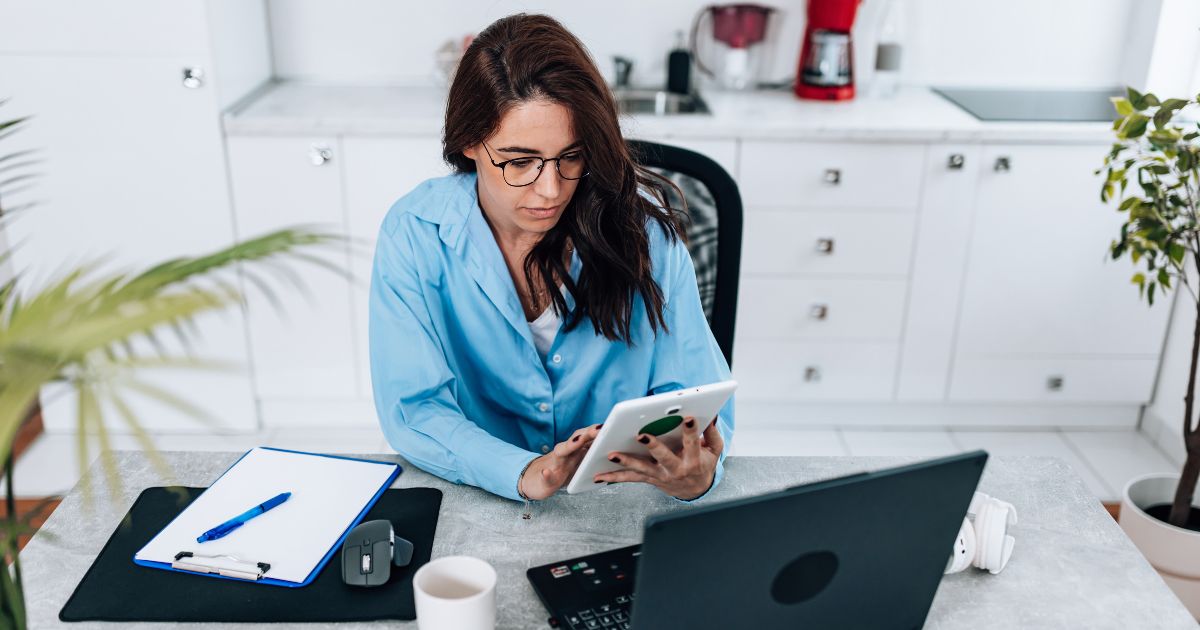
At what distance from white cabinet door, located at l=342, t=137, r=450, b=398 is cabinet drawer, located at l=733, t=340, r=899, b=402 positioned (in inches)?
38.6

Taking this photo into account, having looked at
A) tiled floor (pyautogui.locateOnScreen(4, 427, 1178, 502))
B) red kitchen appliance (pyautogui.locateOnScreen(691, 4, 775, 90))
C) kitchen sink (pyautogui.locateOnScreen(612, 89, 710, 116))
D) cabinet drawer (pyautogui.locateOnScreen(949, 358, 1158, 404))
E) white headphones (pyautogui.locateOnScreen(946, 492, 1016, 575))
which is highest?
red kitchen appliance (pyautogui.locateOnScreen(691, 4, 775, 90))

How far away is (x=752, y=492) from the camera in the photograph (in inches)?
53.4

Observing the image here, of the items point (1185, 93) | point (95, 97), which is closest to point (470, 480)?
point (95, 97)

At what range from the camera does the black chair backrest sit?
169 cm

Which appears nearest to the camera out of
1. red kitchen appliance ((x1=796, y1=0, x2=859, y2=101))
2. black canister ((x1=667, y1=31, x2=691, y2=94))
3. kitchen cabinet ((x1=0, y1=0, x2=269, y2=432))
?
kitchen cabinet ((x1=0, y1=0, x2=269, y2=432))

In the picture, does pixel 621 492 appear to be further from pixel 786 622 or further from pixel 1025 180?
pixel 1025 180

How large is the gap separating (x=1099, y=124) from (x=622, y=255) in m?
1.75

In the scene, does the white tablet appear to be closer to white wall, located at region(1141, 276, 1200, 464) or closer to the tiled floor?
the tiled floor

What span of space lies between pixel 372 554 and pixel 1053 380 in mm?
2385

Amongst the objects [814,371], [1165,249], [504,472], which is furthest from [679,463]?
[814,371]

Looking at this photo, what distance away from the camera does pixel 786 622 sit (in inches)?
38.5

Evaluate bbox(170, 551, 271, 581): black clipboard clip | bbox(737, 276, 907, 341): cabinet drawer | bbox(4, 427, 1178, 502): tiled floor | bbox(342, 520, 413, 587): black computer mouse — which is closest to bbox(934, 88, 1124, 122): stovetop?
bbox(737, 276, 907, 341): cabinet drawer

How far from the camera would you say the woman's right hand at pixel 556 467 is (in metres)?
1.27

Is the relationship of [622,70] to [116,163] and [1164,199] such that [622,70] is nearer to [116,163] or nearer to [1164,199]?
[116,163]
